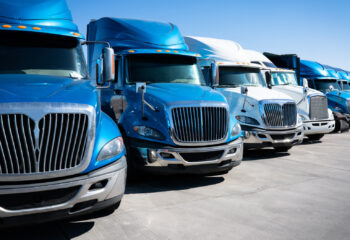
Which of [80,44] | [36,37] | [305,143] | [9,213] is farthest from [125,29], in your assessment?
[305,143]

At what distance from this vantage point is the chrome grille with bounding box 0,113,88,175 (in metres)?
3.27

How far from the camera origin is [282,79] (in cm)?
Answer: 1245

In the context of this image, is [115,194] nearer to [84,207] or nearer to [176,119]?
[84,207]

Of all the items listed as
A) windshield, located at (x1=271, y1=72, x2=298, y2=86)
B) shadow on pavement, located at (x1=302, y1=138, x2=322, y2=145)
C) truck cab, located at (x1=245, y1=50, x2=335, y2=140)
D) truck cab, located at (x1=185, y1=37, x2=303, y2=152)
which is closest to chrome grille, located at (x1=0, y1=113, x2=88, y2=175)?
truck cab, located at (x1=185, y1=37, x2=303, y2=152)

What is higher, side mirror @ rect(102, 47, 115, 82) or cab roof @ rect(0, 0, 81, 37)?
cab roof @ rect(0, 0, 81, 37)

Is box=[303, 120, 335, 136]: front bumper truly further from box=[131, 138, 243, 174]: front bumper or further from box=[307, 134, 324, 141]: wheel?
box=[131, 138, 243, 174]: front bumper

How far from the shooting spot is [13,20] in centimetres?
513

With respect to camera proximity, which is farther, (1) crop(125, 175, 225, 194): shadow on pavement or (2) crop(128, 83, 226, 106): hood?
(2) crop(128, 83, 226, 106): hood

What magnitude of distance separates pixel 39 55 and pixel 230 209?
341 cm

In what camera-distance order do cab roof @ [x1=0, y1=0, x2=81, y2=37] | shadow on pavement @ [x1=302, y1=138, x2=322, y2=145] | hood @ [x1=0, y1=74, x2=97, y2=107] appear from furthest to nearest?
shadow on pavement @ [x1=302, y1=138, x2=322, y2=145]
cab roof @ [x1=0, y1=0, x2=81, y2=37]
hood @ [x1=0, y1=74, x2=97, y2=107]

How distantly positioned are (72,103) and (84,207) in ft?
3.55

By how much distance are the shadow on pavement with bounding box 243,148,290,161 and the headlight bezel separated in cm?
344

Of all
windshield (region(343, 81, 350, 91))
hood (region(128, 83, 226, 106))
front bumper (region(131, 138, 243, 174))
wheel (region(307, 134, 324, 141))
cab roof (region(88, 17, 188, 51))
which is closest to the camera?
front bumper (region(131, 138, 243, 174))

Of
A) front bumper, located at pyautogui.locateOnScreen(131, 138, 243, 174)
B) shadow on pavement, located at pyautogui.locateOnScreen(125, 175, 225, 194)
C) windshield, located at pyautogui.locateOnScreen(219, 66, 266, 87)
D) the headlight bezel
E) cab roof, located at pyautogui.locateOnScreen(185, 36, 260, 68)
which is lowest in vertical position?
shadow on pavement, located at pyautogui.locateOnScreen(125, 175, 225, 194)
